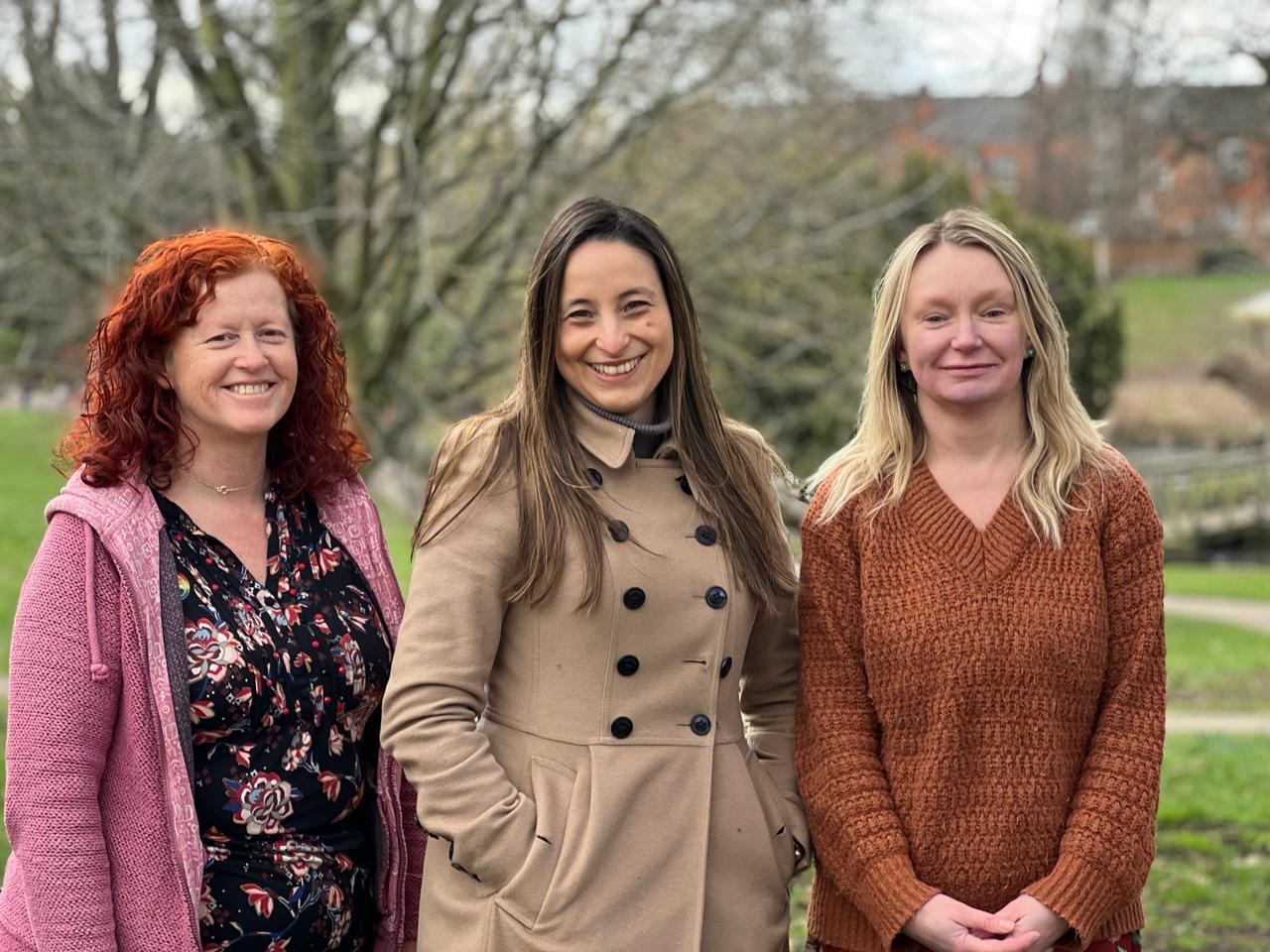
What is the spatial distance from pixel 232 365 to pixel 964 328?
4.43ft

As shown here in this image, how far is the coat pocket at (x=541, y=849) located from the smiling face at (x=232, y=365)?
0.84 metres

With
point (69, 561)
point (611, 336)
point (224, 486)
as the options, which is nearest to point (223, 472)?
point (224, 486)

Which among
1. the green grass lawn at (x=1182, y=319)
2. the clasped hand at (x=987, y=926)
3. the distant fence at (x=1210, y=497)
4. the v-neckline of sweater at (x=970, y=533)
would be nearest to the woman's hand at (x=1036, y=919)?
the clasped hand at (x=987, y=926)

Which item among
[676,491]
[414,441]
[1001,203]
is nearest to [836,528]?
[676,491]

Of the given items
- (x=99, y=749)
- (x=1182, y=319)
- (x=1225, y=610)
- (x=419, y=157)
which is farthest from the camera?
(x=1182, y=319)

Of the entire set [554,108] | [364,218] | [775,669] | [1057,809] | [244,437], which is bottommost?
[1057,809]

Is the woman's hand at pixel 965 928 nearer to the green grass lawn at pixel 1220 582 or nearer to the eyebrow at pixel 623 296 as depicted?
the eyebrow at pixel 623 296

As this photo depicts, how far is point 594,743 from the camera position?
2717mm

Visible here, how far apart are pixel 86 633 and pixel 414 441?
818cm

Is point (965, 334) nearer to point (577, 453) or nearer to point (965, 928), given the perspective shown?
point (577, 453)

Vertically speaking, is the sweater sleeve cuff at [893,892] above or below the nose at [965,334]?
below

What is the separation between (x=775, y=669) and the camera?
3.03 meters

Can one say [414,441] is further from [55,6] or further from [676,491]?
[676,491]

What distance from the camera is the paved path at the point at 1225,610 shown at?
49.1 feet
